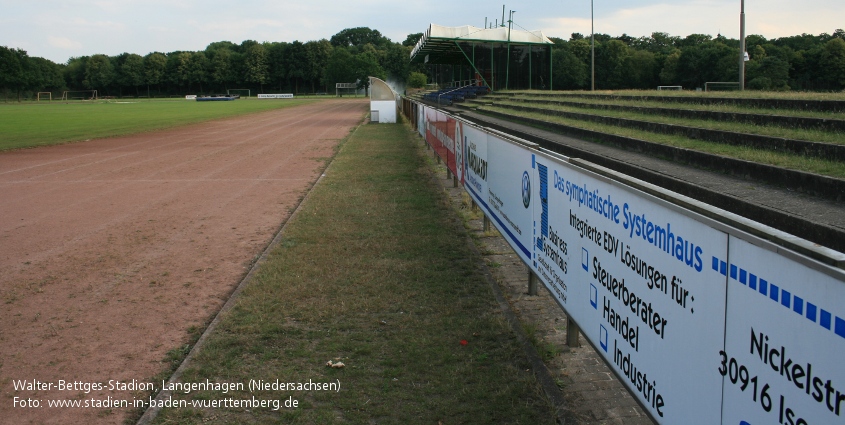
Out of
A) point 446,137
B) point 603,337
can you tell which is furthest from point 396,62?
point 603,337

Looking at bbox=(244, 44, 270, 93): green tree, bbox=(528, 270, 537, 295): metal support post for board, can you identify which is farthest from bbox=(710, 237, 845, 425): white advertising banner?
bbox=(244, 44, 270, 93): green tree

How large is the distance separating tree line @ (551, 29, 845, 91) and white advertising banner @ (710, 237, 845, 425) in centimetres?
2814

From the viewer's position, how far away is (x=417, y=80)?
301 ft

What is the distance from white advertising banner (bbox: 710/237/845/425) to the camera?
210 cm

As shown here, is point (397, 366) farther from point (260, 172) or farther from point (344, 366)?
point (260, 172)

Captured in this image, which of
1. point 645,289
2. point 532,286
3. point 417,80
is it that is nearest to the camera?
point 645,289

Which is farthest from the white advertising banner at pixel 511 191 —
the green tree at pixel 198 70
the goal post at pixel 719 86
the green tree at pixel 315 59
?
the green tree at pixel 198 70

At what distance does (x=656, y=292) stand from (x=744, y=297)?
0.88 metres

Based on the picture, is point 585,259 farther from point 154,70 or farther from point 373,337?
point 154,70

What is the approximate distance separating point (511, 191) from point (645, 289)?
3.83 metres

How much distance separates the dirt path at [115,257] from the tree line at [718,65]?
73.9 feet

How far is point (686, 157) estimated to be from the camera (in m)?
10.4

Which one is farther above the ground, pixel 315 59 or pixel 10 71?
pixel 315 59

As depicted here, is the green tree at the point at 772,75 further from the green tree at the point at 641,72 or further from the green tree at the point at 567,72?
the green tree at the point at 567,72
